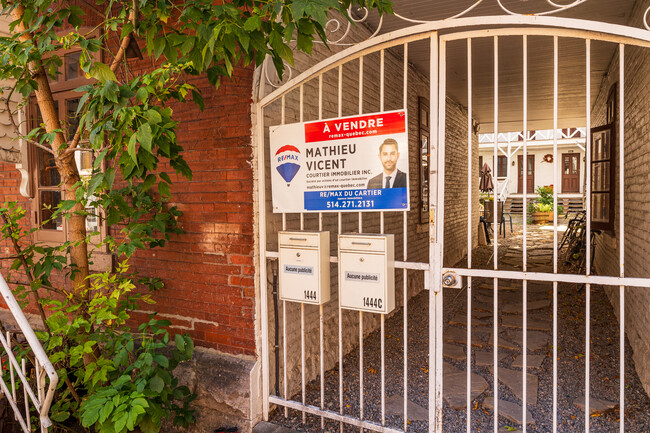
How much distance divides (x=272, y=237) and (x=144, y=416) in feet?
4.77

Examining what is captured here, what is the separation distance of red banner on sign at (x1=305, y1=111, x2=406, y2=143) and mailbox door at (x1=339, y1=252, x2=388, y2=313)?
79 cm

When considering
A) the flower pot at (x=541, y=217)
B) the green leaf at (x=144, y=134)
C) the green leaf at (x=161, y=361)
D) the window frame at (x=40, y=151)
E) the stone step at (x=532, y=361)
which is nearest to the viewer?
the green leaf at (x=144, y=134)

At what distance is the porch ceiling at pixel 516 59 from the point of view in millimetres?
4645

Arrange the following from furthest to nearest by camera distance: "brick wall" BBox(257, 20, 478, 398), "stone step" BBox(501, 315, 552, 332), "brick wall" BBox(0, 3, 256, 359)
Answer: "stone step" BBox(501, 315, 552, 332), "brick wall" BBox(257, 20, 478, 398), "brick wall" BBox(0, 3, 256, 359)

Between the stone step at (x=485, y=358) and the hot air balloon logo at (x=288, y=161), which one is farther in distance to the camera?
the stone step at (x=485, y=358)

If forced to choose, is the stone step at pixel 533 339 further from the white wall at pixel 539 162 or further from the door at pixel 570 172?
the door at pixel 570 172

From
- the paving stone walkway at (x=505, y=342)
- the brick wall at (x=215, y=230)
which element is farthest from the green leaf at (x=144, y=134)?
the paving stone walkway at (x=505, y=342)

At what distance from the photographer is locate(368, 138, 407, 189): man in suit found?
275 cm

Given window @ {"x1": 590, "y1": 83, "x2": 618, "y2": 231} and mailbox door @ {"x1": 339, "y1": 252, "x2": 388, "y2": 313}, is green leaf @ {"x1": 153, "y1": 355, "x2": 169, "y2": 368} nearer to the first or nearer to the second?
mailbox door @ {"x1": 339, "y1": 252, "x2": 388, "y2": 313}

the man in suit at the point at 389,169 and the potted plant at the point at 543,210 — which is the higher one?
the man in suit at the point at 389,169

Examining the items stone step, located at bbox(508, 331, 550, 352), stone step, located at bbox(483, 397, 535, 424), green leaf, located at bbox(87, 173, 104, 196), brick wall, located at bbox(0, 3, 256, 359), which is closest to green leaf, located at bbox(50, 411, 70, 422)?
brick wall, located at bbox(0, 3, 256, 359)

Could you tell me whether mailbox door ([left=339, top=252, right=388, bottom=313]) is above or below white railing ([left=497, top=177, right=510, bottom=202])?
below

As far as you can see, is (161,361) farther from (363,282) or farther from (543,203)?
(543,203)

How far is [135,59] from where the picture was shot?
3715 mm
